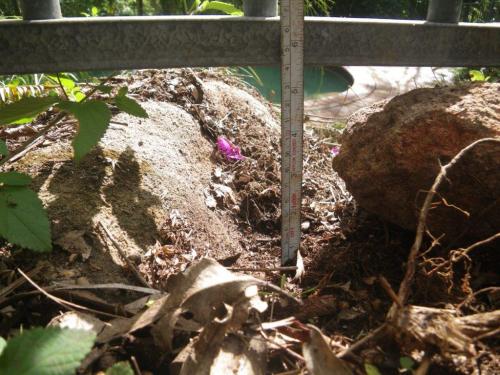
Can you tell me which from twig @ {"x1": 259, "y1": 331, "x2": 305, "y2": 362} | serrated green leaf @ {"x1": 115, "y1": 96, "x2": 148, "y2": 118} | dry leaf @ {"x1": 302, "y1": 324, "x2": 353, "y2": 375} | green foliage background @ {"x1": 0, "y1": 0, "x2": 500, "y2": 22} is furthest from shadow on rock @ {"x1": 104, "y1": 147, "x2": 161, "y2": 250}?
green foliage background @ {"x1": 0, "y1": 0, "x2": 500, "y2": 22}

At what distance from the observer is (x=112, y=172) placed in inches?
75.5

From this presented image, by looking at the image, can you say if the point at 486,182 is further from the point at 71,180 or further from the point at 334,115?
the point at 334,115

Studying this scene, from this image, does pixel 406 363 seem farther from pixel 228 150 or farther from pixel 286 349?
pixel 228 150

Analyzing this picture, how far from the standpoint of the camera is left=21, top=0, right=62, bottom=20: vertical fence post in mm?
2002

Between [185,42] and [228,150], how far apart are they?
75 centimetres

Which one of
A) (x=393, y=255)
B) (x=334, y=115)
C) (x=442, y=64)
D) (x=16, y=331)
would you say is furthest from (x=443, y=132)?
(x=334, y=115)

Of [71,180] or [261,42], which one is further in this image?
[261,42]

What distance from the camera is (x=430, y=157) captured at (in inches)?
65.6

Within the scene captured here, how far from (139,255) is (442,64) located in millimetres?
1655

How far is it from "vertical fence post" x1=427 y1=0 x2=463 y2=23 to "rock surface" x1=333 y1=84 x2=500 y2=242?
1.99 feet

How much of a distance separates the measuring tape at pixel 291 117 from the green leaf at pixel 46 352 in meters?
1.09

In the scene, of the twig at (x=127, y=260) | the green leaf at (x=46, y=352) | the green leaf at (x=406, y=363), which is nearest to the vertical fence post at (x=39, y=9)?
the twig at (x=127, y=260)

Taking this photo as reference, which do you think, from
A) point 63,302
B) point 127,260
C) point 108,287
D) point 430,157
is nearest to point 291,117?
point 430,157

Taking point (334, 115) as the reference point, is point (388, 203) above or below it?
above
